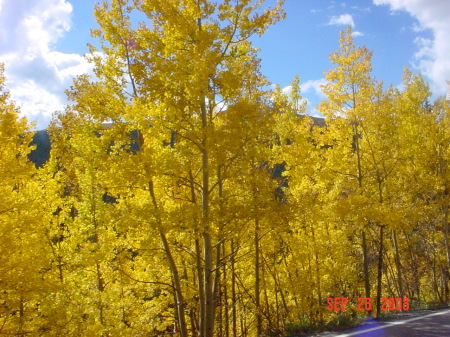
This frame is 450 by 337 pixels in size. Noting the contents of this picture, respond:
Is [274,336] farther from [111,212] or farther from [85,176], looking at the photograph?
[85,176]

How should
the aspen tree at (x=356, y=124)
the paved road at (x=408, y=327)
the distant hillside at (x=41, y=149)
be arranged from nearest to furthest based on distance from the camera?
the paved road at (x=408, y=327), the aspen tree at (x=356, y=124), the distant hillside at (x=41, y=149)

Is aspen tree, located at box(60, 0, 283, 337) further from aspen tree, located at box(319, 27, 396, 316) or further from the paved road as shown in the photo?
aspen tree, located at box(319, 27, 396, 316)

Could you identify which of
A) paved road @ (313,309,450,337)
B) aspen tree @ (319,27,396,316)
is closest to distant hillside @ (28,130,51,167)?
aspen tree @ (319,27,396,316)

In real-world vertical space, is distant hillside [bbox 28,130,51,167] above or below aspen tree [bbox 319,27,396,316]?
above

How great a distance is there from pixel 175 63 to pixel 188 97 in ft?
2.14

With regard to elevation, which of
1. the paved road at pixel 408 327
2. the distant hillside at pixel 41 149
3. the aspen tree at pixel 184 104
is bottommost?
the paved road at pixel 408 327

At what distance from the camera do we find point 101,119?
6793mm

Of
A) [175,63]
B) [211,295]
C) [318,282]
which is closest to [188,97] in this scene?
[175,63]

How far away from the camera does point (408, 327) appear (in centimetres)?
616

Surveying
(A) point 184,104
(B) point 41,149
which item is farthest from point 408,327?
(B) point 41,149

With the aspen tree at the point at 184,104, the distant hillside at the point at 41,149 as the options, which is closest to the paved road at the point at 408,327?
the aspen tree at the point at 184,104

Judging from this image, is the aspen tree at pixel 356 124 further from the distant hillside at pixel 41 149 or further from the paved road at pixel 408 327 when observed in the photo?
the distant hillside at pixel 41 149

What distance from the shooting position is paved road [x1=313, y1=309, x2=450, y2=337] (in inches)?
224

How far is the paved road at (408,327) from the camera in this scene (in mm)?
5699
